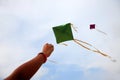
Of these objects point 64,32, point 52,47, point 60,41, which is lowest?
point 60,41

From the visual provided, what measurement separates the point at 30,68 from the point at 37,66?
12 centimetres

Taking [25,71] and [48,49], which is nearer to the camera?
[25,71]

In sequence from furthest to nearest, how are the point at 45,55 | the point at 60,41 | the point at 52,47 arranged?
the point at 60,41 → the point at 52,47 → the point at 45,55

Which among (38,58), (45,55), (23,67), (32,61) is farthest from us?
(45,55)

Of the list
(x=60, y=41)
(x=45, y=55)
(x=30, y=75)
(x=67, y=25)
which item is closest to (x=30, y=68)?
(x=30, y=75)

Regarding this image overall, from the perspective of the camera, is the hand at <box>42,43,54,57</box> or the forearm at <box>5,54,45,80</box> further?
the hand at <box>42,43,54,57</box>

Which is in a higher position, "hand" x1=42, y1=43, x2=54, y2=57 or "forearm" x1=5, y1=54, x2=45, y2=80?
"forearm" x1=5, y1=54, x2=45, y2=80

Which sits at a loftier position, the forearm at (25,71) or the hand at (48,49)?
the forearm at (25,71)

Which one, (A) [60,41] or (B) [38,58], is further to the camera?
(A) [60,41]

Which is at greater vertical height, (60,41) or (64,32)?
(64,32)

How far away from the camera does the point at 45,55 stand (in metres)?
2.15

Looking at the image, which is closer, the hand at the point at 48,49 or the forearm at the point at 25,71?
the forearm at the point at 25,71

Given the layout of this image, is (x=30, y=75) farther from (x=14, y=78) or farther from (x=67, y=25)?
(x=67, y=25)

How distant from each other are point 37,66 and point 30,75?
13 cm
